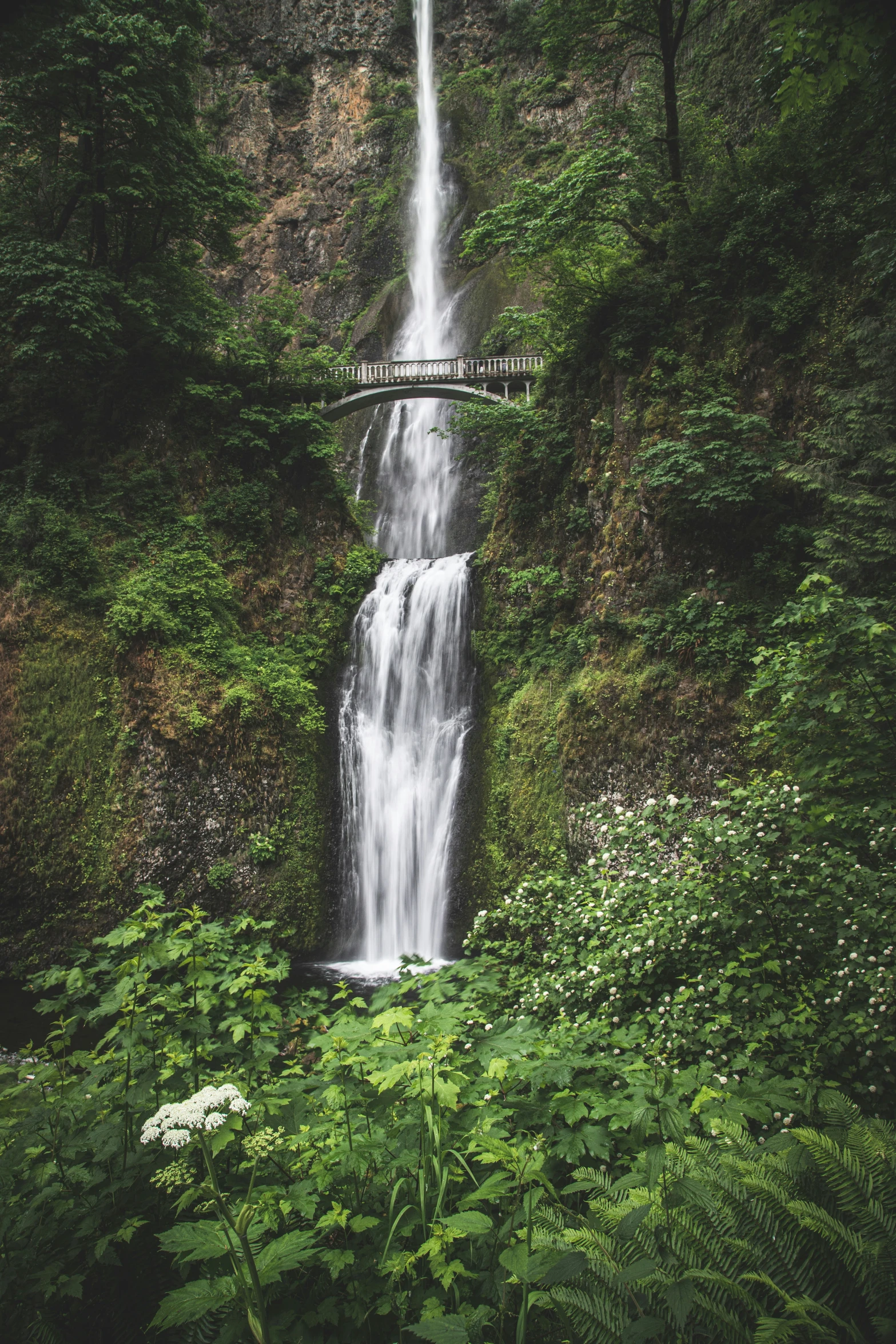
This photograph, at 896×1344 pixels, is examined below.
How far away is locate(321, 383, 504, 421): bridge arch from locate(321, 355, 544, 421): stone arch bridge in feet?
0.04

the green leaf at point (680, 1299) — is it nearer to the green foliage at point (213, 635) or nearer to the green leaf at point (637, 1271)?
the green leaf at point (637, 1271)

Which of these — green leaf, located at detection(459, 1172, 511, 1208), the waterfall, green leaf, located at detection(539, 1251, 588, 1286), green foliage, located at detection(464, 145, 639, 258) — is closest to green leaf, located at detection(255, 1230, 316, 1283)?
green leaf, located at detection(459, 1172, 511, 1208)

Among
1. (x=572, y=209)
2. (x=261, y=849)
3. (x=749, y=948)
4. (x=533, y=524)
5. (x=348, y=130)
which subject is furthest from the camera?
(x=348, y=130)

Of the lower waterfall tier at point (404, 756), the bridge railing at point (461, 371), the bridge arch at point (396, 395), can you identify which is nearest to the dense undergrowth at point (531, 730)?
the lower waterfall tier at point (404, 756)

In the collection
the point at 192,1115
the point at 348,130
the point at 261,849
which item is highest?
the point at 348,130

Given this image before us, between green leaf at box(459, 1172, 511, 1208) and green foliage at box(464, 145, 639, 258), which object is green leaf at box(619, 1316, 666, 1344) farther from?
green foliage at box(464, 145, 639, 258)

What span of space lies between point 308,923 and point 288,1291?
10.1 m

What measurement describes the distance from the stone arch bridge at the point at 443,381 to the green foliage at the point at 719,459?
8.50m

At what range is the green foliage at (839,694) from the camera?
3236 millimetres

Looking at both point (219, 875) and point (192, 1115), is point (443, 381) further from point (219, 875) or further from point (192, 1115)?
point (192, 1115)

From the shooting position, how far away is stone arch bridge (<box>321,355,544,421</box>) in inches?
623

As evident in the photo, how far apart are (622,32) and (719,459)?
8.57 m

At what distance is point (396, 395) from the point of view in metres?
16.6

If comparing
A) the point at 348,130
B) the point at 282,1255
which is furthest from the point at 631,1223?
the point at 348,130
